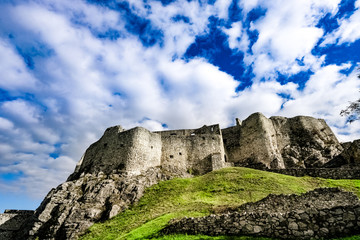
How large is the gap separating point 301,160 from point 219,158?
45.1 ft

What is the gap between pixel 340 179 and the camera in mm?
22047

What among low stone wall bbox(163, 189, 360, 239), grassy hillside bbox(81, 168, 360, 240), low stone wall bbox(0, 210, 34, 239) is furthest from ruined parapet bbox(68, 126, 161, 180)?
low stone wall bbox(163, 189, 360, 239)

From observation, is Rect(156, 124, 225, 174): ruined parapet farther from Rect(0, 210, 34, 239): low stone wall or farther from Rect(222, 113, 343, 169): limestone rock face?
Rect(0, 210, 34, 239): low stone wall

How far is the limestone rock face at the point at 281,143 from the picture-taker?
107 ft

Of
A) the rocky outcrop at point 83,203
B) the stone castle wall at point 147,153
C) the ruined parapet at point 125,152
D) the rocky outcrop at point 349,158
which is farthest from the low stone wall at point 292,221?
the rocky outcrop at point 349,158

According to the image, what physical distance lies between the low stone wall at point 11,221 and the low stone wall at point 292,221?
29062 mm

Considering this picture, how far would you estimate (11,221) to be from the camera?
28.9 m

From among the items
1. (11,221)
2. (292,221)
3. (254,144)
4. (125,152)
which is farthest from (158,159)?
(292,221)

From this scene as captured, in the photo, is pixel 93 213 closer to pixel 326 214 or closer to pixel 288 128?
pixel 326 214

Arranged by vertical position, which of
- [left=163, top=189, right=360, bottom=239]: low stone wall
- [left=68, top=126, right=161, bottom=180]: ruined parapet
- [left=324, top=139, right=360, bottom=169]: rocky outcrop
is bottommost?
[left=163, top=189, right=360, bottom=239]: low stone wall

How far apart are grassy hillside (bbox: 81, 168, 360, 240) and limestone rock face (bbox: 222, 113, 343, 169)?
1031 centimetres

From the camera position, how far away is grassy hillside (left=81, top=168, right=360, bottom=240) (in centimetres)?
1586

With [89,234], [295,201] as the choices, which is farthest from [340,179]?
[89,234]

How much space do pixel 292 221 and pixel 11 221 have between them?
121 feet
